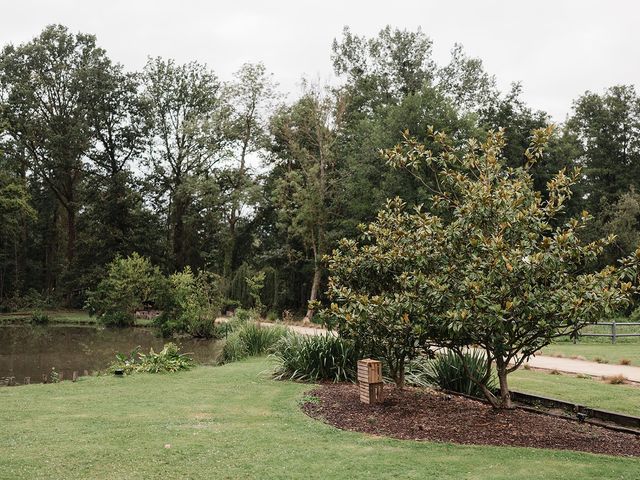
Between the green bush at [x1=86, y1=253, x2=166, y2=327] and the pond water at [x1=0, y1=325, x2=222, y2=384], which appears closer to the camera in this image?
the pond water at [x1=0, y1=325, x2=222, y2=384]

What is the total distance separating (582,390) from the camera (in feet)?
30.0

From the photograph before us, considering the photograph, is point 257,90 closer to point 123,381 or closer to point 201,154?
point 201,154

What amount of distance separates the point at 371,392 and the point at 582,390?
373 cm

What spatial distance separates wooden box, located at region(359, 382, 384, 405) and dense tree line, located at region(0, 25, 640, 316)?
21.2 m

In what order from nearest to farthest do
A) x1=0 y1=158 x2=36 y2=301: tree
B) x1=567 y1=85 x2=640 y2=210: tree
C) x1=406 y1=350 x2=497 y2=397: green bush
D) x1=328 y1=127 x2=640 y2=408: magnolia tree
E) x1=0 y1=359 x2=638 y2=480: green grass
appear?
x1=0 y1=359 x2=638 y2=480: green grass < x1=328 y1=127 x2=640 y2=408: magnolia tree < x1=406 y1=350 x2=497 y2=397: green bush < x1=0 y1=158 x2=36 y2=301: tree < x1=567 y1=85 x2=640 y2=210: tree

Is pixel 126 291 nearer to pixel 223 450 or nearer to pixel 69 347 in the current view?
pixel 69 347

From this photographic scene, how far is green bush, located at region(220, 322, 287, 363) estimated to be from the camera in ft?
49.6

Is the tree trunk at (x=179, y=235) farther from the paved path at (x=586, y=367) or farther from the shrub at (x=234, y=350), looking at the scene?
the paved path at (x=586, y=367)

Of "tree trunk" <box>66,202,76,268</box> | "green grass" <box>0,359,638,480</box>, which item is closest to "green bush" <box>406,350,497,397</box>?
"green grass" <box>0,359,638,480</box>

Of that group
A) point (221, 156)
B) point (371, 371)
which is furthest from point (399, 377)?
point (221, 156)

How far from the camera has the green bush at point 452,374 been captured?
9000 mm

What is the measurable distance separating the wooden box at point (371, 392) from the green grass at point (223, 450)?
985 millimetres

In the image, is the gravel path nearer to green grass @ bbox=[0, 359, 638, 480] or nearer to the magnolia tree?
the magnolia tree

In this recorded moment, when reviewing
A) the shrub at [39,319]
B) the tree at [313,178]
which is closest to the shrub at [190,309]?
the tree at [313,178]
